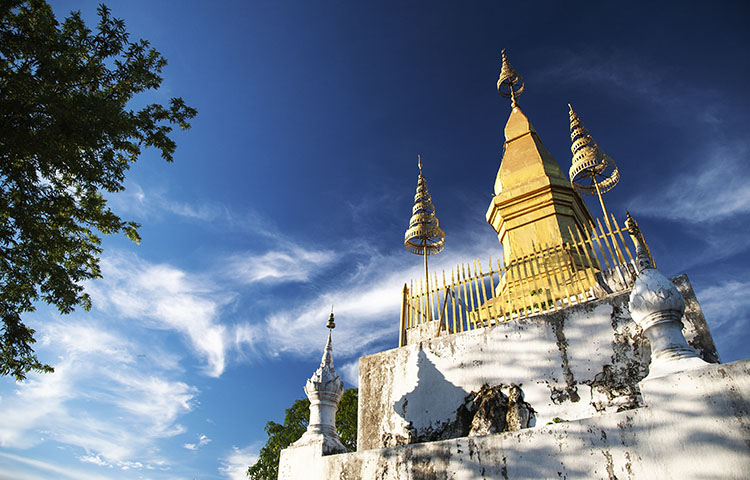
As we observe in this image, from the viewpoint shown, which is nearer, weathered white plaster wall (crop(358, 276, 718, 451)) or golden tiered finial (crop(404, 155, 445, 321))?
weathered white plaster wall (crop(358, 276, 718, 451))

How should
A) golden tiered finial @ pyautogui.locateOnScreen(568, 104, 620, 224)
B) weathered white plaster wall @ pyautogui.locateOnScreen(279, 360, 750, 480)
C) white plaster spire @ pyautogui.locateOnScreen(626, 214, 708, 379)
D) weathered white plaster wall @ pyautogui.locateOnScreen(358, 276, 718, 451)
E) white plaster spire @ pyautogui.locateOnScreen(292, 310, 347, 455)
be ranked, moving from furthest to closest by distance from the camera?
golden tiered finial @ pyautogui.locateOnScreen(568, 104, 620, 224), white plaster spire @ pyautogui.locateOnScreen(292, 310, 347, 455), weathered white plaster wall @ pyautogui.locateOnScreen(358, 276, 718, 451), white plaster spire @ pyautogui.locateOnScreen(626, 214, 708, 379), weathered white plaster wall @ pyautogui.locateOnScreen(279, 360, 750, 480)

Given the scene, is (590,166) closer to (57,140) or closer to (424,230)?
(424,230)

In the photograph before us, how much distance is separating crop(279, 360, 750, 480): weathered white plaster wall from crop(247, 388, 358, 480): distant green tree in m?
15.5

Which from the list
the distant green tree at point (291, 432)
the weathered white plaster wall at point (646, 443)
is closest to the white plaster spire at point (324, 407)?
the weathered white plaster wall at point (646, 443)

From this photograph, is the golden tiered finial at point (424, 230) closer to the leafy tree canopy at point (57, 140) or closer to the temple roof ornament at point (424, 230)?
the temple roof ornament at point (424, 230)

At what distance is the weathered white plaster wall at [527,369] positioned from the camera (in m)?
4.79

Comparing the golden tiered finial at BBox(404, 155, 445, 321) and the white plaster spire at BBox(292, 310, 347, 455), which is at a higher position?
the golden tiered finial at BBox(404, 155, 445, 321)

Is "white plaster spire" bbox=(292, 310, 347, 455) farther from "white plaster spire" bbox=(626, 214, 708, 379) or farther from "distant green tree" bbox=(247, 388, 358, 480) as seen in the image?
"distant green tree" bbox=(247, 388, 358, 480)

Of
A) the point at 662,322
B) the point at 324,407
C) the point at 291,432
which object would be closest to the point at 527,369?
the point at 662,322

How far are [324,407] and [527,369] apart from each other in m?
2.89

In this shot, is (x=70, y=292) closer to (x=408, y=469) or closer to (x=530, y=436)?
(x=408, y=469)

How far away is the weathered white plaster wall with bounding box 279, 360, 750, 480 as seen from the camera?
3062 millimetres

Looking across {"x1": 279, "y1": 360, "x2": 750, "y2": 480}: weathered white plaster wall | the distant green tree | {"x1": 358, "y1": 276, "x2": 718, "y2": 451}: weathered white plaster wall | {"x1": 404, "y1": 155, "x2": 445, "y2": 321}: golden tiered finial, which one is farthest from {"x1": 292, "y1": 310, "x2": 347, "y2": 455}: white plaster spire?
the distant green tree

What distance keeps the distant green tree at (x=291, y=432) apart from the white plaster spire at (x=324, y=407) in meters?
13.4
